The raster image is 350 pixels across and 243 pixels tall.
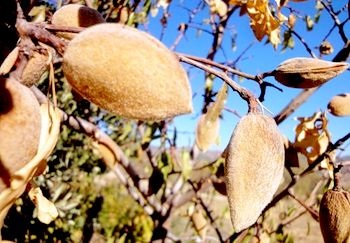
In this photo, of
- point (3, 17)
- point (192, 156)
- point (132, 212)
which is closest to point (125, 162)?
point (192, 156)

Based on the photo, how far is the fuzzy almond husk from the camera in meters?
0.88

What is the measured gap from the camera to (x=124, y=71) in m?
0.54

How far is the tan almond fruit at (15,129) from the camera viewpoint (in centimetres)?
52

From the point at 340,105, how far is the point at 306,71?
2.59 feet

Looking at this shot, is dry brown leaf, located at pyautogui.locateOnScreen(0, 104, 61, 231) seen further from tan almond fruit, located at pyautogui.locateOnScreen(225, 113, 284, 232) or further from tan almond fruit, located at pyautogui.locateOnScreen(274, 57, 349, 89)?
tan almond fruit, located at pyautogui.locateOnScreen(274, 57, 349, 89)

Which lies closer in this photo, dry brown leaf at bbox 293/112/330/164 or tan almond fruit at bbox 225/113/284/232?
tan almond fruit at bbox 225/113/284/232

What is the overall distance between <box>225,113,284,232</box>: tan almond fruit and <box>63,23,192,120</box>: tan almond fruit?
147 mm

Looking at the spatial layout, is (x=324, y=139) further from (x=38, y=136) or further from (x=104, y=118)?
(x=104, y=118)

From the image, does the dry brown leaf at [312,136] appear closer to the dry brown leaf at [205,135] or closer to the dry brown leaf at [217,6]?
the dry brown leaf at [205,135]

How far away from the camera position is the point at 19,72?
0.57 meters

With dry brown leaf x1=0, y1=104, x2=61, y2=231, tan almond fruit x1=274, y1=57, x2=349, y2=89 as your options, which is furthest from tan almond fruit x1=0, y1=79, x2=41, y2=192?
tan almond fruit x1=274, y1=57, x2=349, y2=89

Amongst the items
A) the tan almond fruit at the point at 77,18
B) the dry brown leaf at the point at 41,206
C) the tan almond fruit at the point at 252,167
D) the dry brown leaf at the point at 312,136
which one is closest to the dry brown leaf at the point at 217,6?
the dry brown leaf at the point at 312,136

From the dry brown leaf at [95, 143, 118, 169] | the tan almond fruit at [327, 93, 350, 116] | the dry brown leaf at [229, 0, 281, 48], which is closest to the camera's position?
the dry brown leaf at [229, 0, 281, 48]

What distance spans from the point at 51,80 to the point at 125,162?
1008mm
